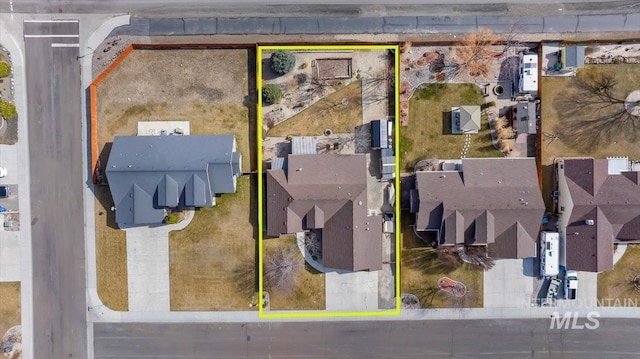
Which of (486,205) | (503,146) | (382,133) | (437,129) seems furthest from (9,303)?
(503,146)

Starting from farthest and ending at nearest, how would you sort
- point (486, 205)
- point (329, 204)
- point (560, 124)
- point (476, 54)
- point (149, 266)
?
point (149, 266) < point (560, 124) < point (476, 54) < point (329, 204) < point (486, 205)

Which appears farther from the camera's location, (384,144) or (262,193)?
(262,193)

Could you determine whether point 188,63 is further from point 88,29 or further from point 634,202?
point 634,202

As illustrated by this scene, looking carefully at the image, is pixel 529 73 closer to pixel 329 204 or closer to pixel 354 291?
pixel 329 204

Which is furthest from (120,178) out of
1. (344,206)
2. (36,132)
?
(344,206)

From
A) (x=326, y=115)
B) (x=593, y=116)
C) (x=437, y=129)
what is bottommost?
(x=437, y=129)

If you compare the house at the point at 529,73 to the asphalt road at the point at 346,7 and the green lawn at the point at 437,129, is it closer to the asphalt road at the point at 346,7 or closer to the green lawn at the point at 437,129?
the green lawn at the point at 437,129

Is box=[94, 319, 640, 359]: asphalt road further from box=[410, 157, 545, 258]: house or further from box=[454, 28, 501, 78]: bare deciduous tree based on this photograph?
box=[454, 28, 501, 78]: bare deciduous tree
